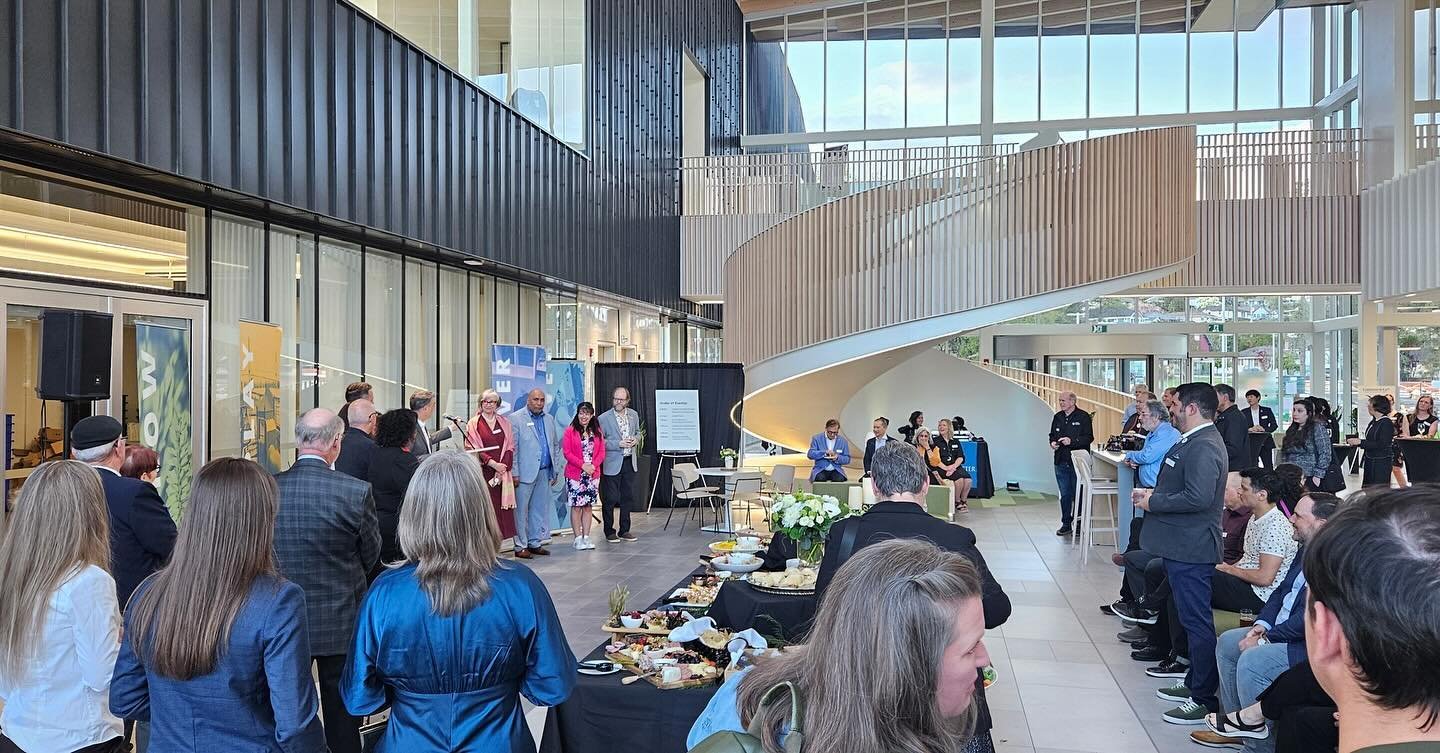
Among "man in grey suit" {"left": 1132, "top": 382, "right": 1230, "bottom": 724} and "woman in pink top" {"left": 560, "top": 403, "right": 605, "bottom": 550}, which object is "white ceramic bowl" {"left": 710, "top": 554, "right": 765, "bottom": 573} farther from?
"woman in pink top" {"left": 560, "top": 403, "right": 605, "bottom": 550}

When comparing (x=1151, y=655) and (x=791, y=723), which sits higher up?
(x=791, y=723)

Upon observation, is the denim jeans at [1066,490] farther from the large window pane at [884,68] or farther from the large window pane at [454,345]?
the large window pane at [884,68]

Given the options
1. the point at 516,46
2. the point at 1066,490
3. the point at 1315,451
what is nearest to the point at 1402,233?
the point at 1315,451

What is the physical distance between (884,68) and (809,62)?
1.65 m

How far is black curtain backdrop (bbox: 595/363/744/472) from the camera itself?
12.1 metres

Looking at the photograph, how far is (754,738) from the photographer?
50.3 inches

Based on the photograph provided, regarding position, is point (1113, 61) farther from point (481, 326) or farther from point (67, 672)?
point (67, 672)

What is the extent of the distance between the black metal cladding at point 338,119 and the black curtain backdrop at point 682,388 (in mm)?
1373

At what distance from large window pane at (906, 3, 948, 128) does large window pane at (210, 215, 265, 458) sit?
48.7ft

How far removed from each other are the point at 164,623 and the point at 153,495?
1.66m

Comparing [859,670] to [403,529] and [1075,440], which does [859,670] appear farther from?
[1075,440]

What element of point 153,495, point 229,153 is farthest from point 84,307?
point 153,495

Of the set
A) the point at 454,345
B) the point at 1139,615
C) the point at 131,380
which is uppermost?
the point at 454,345

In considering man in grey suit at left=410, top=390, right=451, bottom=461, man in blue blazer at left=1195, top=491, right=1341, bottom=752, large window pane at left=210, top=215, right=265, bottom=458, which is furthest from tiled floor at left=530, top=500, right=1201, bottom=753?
large window pane at left=210, top=215, right=265, bottom=458
